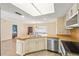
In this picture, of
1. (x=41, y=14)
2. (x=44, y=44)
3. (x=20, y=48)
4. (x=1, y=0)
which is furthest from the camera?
(x=44, y=44)

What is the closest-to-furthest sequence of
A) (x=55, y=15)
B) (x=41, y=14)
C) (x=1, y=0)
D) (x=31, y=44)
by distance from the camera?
(x=1, y=0) → (x=55, y=15) → (x=41, y=14) → (x=31, y=44)

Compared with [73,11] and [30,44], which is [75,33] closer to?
[73,11]

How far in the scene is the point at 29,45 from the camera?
3.93 metres

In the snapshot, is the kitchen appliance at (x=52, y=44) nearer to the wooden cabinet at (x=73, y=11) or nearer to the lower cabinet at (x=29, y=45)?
the lower cabinet at (x=29, y=45)

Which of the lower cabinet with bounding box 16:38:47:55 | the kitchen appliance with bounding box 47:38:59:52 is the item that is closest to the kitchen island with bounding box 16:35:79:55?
the lower cabinet with bounding box 16:38:47:55

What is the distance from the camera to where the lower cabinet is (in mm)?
3676

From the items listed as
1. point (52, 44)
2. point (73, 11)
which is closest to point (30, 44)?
point (52, 44)

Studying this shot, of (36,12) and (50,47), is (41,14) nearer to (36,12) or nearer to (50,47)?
(36,12)

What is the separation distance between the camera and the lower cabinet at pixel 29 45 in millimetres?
3676

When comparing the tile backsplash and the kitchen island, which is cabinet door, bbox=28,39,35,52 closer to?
the kitchen island

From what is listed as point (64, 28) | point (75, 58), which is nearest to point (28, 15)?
point (64, 28)

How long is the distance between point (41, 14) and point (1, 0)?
5.24 feet

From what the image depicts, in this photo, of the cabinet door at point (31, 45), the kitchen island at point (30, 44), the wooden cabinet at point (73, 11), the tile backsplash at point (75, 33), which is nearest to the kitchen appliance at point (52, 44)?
the kitchen island at point (30, 44)

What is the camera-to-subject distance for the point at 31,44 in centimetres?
397
